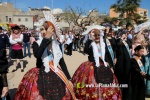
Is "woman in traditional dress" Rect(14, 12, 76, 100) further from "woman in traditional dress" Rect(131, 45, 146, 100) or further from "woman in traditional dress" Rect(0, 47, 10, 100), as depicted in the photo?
"woman in traditional dress" Rect(131, 45, 146, 100)

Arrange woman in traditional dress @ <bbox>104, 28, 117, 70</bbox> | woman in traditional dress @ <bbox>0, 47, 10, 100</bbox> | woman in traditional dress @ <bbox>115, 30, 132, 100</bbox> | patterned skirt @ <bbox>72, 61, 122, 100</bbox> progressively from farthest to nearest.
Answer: woman in traditional dress @ <bbox>115, 30, 132, 100</bbox>, woman in traditional dress @ <bbox>104, 28, 117, 70</bbox>, patterned skirt @ <bbox>72, 61, 122, 100</bbox>, woman in traditional dress @ <bbox>0, 47, 10, 100</bbox>

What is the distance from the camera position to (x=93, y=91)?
4320 millimetres

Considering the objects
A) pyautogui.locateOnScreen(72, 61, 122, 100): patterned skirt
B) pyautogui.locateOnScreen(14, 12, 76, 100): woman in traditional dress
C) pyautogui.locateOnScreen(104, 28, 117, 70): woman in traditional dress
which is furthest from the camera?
pyautogui.locateOnScreen(104, 28, 117, 70): woman in traditional dress

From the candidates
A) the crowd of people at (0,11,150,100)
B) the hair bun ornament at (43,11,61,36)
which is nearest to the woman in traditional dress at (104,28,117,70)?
the crowd of people at (0,11,150,100)

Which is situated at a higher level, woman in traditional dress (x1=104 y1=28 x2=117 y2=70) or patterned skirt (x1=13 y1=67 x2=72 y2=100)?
woman in traditional dress (x1=104 y1=28 x2=117 y2=70)

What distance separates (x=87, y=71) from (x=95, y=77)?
21cm

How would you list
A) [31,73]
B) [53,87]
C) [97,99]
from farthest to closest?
1. [97,99]
2. [31,73]
3. [53,87]

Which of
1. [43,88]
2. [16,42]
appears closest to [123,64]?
[43,88]

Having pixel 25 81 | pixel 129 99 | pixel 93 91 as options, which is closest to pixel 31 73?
pixel 25 81

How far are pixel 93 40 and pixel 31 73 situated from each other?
1.60 meters

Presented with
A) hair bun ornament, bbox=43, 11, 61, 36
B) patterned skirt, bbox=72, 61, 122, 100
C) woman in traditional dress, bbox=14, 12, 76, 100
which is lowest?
patterned skirt, bbox=72, 61, 122, 100

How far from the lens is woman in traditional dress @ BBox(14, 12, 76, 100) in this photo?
10.7 feet

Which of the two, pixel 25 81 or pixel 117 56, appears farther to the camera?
pixel 117 56

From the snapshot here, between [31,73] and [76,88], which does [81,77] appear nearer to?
[76,88]
